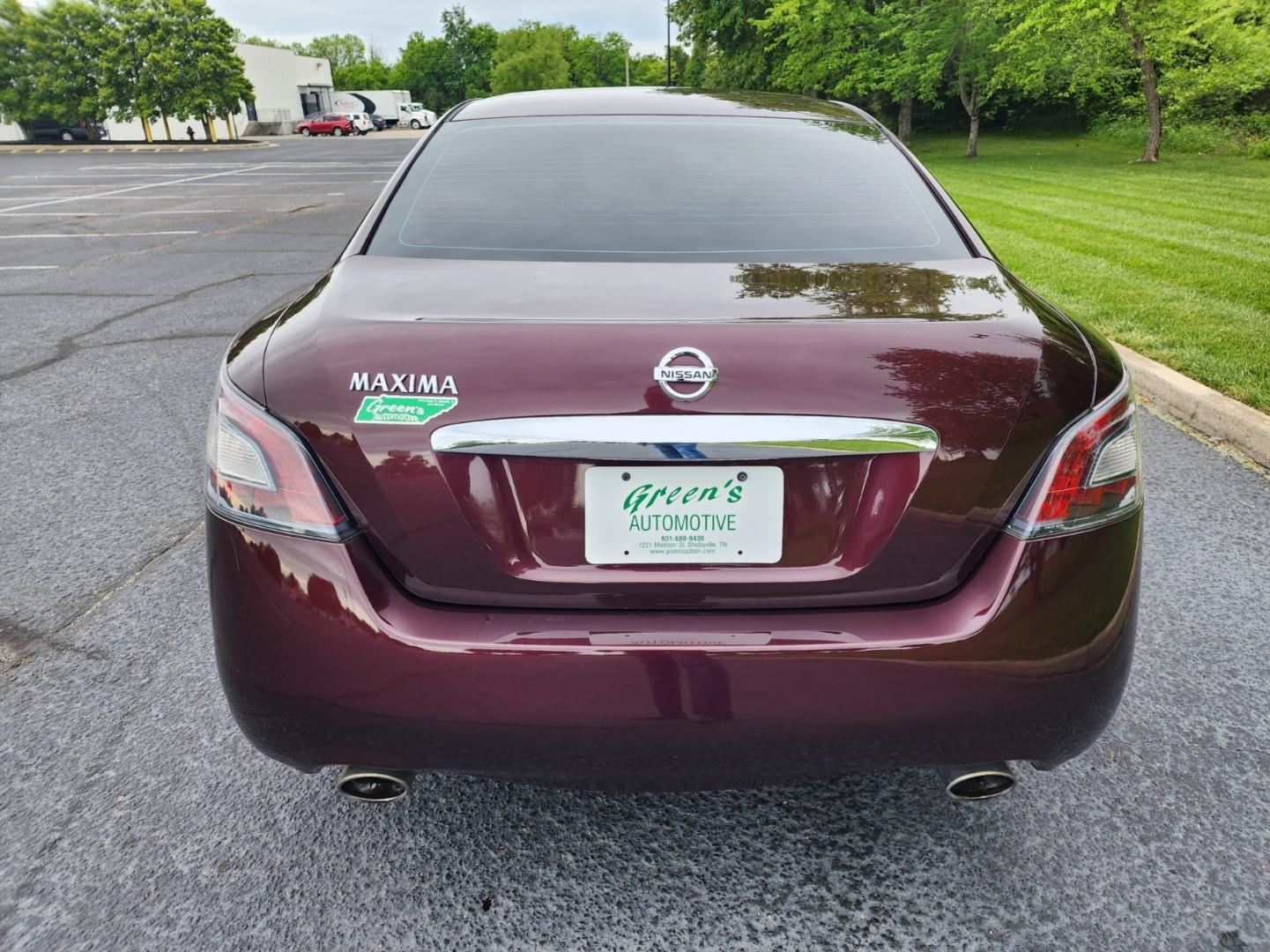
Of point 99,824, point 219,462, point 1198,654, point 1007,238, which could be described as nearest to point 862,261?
point 219,462

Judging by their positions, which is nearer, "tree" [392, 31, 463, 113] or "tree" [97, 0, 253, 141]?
"tree" [97, 0, 253, 141]

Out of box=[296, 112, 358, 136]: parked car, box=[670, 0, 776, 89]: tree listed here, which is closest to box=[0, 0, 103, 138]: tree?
box=[296, 112, 358, 136]: parked car

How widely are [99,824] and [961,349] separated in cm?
214

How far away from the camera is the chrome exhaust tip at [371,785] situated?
1.82m

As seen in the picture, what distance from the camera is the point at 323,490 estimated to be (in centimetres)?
170

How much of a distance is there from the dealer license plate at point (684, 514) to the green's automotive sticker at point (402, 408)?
0.90 feet

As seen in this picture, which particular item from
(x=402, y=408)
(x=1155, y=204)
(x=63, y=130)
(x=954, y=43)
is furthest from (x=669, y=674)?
(x=63, y=130)

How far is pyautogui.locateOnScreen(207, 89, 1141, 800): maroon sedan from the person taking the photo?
1.62 metres

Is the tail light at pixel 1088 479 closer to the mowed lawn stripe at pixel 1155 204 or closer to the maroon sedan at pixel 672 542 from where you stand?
the maroon sedan at pixel 672 542

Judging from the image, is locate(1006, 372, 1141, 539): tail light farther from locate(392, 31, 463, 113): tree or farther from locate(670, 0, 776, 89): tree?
locate(392, 31, 463, 113): tree

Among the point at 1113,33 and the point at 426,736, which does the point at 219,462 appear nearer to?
the point at 426,736

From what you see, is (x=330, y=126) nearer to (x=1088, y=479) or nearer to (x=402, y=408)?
(x=402, y=408)

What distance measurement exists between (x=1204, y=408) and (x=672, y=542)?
15.1ft

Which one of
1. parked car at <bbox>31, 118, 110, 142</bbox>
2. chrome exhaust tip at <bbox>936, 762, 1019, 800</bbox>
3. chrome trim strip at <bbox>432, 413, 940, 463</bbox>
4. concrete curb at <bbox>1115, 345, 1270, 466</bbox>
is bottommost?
parked car at <bbox>31, 118, 110, 142</bbox>
